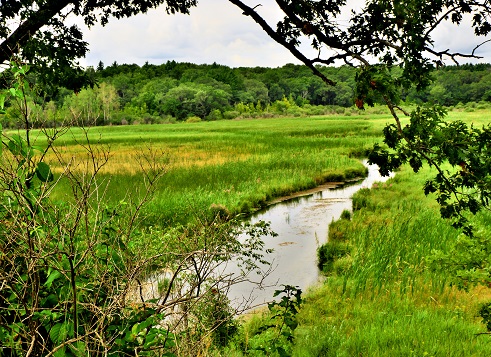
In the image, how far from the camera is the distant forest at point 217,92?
86812 millimetres

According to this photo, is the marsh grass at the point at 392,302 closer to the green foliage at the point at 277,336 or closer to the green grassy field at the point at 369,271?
the green grassy field at the point at 369,271

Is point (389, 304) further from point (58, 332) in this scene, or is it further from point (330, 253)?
point (58, 332)

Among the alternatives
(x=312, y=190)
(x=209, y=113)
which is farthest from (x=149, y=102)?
(x=312, y=190)

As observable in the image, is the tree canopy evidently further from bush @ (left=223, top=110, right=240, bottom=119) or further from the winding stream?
bush @ (left=223, top=110, right=240, bottom=119)

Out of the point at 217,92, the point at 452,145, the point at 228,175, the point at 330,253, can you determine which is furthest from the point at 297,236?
the point at 217,92

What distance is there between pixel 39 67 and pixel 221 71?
13672 centimetres

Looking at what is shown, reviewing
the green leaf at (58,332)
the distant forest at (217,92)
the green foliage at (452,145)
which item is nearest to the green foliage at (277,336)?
the green foliage at (452,145)

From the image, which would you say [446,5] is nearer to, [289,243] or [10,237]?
[10,237]

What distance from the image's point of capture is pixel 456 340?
5105 millimetres

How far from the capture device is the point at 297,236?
1212 centimetres

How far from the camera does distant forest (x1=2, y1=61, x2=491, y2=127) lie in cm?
8681

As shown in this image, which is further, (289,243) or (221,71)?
(221,71)

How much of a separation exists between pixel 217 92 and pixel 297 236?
320 ft

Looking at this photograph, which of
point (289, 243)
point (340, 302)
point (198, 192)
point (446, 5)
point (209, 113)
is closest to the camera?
point (446, 5)
